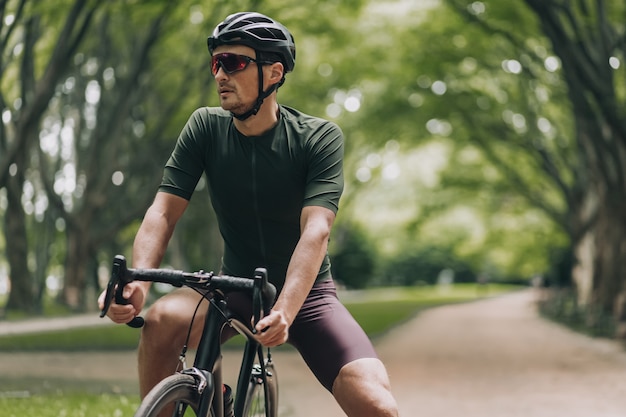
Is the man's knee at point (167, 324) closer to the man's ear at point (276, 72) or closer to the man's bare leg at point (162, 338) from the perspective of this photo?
the man's bare leg at point (162, 338)

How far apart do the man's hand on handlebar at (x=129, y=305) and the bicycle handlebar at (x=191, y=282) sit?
1.2 inches

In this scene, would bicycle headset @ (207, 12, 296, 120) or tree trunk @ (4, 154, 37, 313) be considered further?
tree trunk @ (4, 154, 37, 313)

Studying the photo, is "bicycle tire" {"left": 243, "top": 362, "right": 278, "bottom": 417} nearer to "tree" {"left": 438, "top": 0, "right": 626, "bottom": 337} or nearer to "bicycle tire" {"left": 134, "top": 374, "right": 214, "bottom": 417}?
"bicycle tire" {"left": 134, "top": 374, "right": 214, "bottom": 417}

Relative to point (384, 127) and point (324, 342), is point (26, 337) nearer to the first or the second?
point (384, 127)

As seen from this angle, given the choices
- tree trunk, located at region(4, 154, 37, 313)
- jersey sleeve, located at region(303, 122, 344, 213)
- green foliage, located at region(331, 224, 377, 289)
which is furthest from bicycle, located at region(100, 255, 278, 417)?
green foliage, located at region(331, 224, 377, 289)

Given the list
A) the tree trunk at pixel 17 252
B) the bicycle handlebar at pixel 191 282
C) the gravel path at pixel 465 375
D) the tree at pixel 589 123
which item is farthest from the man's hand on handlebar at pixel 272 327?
the tree trunk at pixel 17 252

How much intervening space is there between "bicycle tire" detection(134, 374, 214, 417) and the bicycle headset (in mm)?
823

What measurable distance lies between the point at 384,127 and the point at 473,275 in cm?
5609

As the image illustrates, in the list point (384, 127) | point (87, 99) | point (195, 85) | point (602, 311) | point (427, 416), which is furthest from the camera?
point (384, 127)

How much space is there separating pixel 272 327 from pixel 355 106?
81.1ft

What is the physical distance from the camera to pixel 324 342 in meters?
3.20

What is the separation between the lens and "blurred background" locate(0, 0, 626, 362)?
52.2 feet

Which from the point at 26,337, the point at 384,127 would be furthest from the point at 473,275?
the point at 26,337

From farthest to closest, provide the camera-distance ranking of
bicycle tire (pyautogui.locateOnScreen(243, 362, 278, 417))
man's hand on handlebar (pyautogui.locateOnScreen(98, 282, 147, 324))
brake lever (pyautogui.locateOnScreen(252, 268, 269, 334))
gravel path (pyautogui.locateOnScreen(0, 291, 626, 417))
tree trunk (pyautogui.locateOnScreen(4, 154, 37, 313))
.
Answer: tree trunk (pyautogui.locateOnScreen(4, 154, 37, 313)) → gravel path (pyautogui.locateOnScreen(0, 291, 626, 417)) → bicycle tire (pyautogui.locateOnScreen(243, 362, 278, 417)) → man's hand on handlebar (pyautogui.locateOnScreen(98, 282, 147, 324)) → brake lever (pyautogui.locateOnScreen(252, 268, 269, 334))
